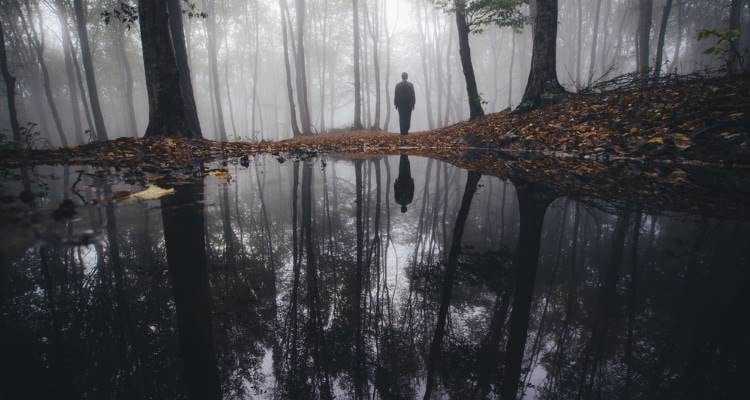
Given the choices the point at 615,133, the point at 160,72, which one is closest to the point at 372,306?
the point at 615,133

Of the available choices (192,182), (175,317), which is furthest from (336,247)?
(192,182)

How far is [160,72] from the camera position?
6.45m

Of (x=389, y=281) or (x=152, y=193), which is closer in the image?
(x=389, y=281)

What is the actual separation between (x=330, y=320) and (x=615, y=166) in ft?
13.4

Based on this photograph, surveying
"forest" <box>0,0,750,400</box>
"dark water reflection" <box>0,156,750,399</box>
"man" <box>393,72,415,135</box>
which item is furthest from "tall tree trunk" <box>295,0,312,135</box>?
"dark water reflection" <box>0,156,750,399</box>

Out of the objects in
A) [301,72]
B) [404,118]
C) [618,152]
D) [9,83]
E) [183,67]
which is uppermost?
[301,72]

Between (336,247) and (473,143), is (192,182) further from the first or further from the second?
(473,143)

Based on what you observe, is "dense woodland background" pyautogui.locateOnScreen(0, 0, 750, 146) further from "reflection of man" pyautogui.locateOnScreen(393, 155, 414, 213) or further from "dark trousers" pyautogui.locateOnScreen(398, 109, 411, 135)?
"reflection of man" pyautogui.locateOnScreen(393, 155, 414, 213)

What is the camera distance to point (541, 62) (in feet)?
24.7

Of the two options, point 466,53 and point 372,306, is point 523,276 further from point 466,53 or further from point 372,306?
point 466,53

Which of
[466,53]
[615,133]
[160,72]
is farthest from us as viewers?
[466,53]

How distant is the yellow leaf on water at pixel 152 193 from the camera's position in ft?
8.64

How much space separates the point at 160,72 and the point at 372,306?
278 inches

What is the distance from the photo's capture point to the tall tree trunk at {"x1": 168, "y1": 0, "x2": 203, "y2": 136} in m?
7.75
